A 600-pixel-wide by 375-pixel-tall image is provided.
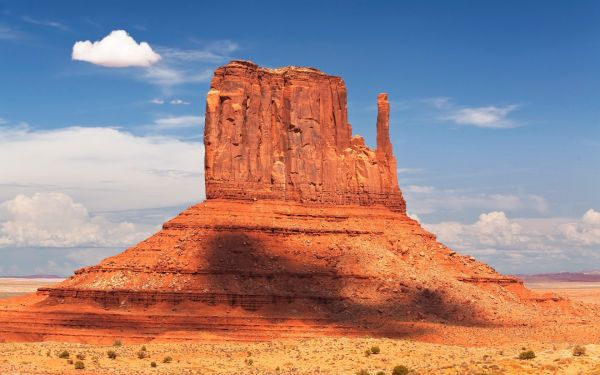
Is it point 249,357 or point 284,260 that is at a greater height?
point 284,260

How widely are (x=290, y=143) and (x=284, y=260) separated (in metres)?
15.9

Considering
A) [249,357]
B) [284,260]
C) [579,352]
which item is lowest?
[249,357]

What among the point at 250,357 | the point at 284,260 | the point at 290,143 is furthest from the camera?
the point at 290,143

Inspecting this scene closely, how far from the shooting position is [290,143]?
4446 inches

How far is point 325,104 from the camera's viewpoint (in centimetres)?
11569

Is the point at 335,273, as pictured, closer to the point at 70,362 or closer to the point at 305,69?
the point at 305,69

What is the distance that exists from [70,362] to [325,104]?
50785mm

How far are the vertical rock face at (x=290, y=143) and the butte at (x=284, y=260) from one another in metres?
0.12

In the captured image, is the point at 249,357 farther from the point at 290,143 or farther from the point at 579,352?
the point at 290,143

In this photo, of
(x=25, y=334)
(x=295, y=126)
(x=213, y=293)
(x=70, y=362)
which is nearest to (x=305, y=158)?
(x=295, y=126)

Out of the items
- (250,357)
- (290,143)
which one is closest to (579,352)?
(250,357)

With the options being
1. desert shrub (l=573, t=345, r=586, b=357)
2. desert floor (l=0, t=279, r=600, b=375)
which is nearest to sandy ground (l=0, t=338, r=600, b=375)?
desert floor (l=0, t=279, r=600, b=375)

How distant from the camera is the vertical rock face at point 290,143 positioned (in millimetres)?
109125

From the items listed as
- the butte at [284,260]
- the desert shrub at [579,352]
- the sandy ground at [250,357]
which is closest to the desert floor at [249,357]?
the sandy ground at [250,357]
